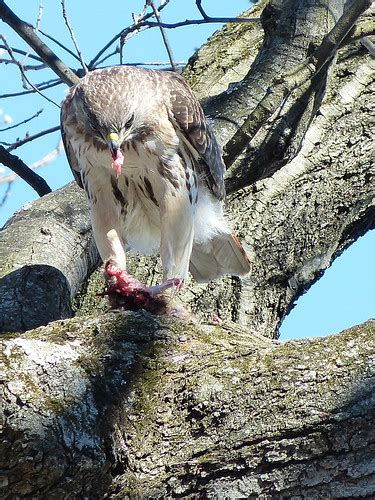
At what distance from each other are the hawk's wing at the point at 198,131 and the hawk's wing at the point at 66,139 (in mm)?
523

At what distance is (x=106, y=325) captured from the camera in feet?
8.98

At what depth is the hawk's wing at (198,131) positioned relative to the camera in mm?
4645

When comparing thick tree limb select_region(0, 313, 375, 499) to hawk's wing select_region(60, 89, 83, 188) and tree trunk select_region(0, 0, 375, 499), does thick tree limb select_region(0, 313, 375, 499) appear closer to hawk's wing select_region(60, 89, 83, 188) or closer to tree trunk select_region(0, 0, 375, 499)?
tree trunk select_region(0, 0, 375, 499)

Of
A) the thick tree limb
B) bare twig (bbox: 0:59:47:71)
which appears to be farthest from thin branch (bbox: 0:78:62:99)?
the thick tree limb

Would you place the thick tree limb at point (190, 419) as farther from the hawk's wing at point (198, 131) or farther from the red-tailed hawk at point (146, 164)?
the hawk's wing at point (198, 131)

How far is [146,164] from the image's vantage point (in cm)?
464

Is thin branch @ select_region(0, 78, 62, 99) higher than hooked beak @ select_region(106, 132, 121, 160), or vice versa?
thin branch @ select_region(0, 78, 62, 99)

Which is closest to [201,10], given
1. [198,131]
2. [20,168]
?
[198,131]

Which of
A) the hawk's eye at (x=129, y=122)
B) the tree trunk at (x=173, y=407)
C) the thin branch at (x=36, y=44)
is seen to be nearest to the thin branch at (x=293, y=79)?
the hawk's eye at (x=129, y=122)

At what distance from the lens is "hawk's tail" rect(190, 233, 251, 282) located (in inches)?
180

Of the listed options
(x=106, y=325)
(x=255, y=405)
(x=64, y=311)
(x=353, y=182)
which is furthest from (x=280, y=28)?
(x=255, y=405)

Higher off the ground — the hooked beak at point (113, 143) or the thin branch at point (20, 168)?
the thin branch at point (20, 168)

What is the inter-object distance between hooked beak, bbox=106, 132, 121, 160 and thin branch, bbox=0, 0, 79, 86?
2.54 feet

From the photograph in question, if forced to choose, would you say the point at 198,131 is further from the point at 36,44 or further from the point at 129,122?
the point at 36,44
